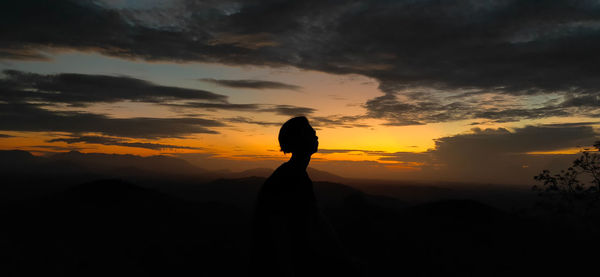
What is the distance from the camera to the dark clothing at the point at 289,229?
2.37 metres

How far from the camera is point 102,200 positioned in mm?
26891

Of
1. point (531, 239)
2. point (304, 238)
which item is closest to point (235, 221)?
point (531, 239)

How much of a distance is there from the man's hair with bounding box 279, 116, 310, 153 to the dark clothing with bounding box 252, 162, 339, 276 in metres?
0.16

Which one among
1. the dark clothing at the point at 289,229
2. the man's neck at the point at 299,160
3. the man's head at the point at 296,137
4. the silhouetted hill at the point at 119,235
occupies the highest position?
the man's head at the point at 296,137

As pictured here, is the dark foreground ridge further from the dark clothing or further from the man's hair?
the man's hair

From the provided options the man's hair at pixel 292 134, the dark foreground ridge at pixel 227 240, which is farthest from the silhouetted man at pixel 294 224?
the dark foreground ridge at pixel 227 240

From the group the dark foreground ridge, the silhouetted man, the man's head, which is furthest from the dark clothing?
the dark foreground ridge

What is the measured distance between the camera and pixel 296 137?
278 cm

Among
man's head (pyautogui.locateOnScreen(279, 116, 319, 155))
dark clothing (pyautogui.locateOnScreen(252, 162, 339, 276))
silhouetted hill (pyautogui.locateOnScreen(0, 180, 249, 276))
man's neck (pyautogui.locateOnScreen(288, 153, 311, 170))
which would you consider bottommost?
silhouetted hill (pyautogui.locateOnScreen(0, 180, 249, 276))

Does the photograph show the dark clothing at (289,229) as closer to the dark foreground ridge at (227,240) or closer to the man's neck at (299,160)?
the man's neck at (299,160)

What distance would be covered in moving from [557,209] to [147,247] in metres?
21.2

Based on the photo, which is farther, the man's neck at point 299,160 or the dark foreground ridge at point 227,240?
the dark foreground ridge at point 227,240

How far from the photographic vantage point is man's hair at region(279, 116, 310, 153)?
2775mm

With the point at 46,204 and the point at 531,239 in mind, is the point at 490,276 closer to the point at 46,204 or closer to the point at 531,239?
the point at 531,239
